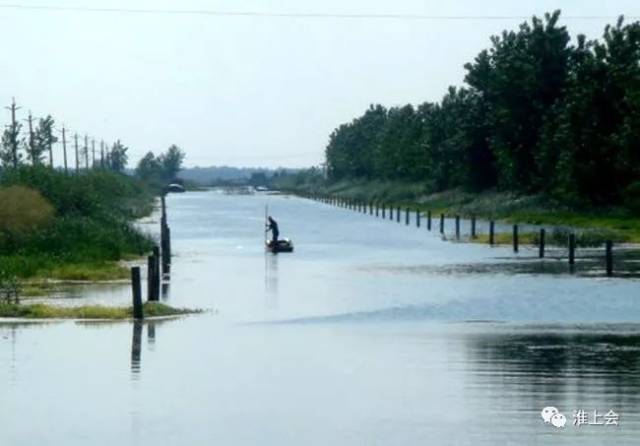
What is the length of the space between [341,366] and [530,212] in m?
71.9

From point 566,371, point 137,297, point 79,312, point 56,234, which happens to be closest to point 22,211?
point 56,234

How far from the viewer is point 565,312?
40.6 m

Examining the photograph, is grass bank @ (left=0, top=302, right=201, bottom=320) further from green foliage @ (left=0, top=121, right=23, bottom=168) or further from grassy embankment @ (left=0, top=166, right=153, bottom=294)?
green foliage @ (left=0, top=121, right=23, bottom=168)

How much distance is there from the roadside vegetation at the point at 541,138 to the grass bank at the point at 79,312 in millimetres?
38145

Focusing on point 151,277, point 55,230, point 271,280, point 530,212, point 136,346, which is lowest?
point 271,280

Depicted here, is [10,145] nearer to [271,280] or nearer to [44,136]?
[44,136]

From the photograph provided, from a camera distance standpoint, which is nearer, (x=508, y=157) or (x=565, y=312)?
(x=565, y=312)

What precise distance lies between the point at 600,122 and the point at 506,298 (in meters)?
46.3

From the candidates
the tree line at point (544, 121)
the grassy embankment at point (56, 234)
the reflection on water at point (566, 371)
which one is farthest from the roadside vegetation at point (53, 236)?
the tree line at point (544, 121)

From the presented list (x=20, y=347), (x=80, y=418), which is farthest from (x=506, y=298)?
(x=80, y=418)

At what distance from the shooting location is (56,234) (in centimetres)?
5816

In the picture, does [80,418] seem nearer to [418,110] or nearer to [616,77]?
[616,77]

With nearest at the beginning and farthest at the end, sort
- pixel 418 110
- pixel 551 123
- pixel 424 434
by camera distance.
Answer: pixel 424 434 → pixel 551 123 → pixel 418 110

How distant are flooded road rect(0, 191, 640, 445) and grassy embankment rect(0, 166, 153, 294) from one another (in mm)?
3507
